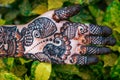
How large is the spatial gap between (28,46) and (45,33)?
111 mm

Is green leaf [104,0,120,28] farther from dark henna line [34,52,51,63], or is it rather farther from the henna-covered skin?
dark henna line [34,52,51,63]

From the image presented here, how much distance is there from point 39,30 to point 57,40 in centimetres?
10

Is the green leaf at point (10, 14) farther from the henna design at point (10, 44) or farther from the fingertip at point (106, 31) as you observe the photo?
the fingertip at point (106, 31)

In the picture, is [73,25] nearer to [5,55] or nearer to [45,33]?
[45,33]

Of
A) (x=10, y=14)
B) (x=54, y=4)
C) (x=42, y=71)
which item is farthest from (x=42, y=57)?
(x=10, y=14)

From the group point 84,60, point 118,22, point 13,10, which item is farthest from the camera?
point 13,10

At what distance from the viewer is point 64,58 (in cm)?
212

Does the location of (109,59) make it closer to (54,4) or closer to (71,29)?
(71,29)

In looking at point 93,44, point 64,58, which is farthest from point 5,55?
point 93,44

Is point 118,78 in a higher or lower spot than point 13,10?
lower

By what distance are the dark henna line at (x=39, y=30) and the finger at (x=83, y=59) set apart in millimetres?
166

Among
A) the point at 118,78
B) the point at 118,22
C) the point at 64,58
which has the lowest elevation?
the point at 118,78

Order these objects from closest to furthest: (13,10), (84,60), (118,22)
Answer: (84,60), (118,22), (13,10)

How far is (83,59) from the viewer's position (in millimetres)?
2080
